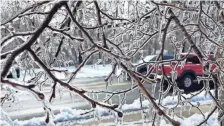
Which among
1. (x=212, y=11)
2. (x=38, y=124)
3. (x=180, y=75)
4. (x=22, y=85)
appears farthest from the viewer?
(x=180, y=75)

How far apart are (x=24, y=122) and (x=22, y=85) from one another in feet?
27.3

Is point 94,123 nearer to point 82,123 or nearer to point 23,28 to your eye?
point 82,123

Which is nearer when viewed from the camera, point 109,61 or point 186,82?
point 109,61

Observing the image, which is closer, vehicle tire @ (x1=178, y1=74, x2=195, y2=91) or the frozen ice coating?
the frozen ice coating

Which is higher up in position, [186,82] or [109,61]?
[109,61]

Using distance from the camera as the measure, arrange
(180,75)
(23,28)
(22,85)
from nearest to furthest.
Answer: (22,85), (23,28), (180,75)

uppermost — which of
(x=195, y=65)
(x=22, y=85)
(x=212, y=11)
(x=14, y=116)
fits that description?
(x=212, y=11)

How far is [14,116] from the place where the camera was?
10.1 m

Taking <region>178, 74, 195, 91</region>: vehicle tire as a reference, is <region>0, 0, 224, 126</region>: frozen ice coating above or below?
above

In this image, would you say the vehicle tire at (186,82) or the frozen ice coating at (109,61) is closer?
the frozen ice coating at (109,61)

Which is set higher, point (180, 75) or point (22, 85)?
point (22, 85)

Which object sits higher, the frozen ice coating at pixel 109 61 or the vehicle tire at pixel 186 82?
the frozen ice coating at pixel 109 61

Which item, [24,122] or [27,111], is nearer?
[24,122]

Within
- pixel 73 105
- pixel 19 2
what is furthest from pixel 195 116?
pixel 19 2
